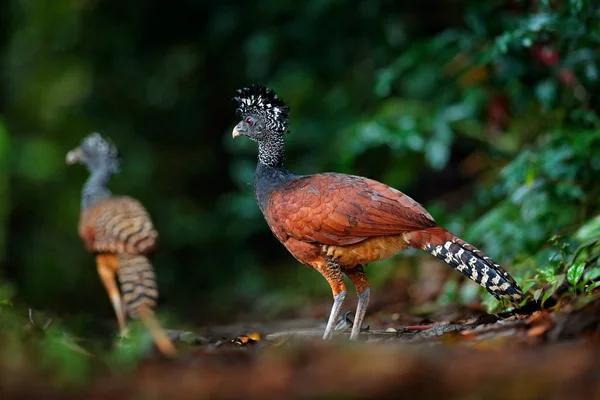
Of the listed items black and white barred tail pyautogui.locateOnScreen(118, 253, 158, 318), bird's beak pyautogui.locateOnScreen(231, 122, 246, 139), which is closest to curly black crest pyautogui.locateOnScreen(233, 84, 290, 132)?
bird's beak pyautogui.locateOnScreen(231, 122, 246, 139)

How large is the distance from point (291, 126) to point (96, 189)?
2.64 meters

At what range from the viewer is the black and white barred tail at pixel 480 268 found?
4.83m

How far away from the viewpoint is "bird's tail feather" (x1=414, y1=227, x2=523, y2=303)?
15.9ft

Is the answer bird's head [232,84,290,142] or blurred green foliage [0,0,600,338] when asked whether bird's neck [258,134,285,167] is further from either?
blurred green foliage [0,0,600,338]

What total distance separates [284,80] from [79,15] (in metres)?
3.43

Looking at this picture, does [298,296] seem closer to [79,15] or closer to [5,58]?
[79,15]

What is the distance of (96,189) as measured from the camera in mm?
8414

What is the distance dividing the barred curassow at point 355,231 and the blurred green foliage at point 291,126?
80cm

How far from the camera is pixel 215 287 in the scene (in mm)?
12266

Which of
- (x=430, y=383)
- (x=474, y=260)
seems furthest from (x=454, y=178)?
(x=430, y=383)

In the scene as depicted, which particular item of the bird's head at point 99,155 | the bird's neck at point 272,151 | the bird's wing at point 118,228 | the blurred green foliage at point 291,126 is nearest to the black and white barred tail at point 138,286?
the bird's wing at point 118,228

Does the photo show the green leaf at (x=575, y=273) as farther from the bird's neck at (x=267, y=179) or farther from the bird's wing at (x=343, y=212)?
the bird's neck at (x=267, y=179)

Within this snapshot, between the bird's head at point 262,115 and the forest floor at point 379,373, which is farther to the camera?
the bird's head at point 262,115

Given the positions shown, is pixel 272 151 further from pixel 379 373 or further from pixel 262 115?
pixel 379 373
